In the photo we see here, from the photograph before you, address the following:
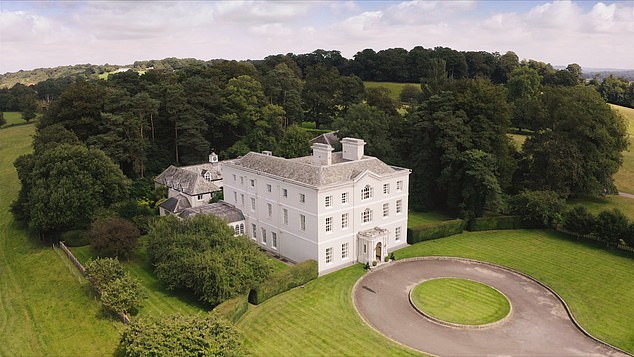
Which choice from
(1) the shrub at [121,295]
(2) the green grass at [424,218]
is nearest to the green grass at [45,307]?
(1) the shrub at [121,295]

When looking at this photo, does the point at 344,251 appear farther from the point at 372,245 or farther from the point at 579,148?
the point at 579,148

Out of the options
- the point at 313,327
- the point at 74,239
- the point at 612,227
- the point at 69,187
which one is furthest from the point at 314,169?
the point at 612,227

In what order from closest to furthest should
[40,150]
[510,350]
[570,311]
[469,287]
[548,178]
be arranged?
[510,350], [570,311], [469,287], [40,150], [548,178]

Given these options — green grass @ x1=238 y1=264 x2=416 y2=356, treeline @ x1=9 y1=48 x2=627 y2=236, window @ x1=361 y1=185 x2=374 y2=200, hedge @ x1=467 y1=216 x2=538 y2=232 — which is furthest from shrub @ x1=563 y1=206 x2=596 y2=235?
green grass @ x1=238 y1=264 x2=416 y2=356

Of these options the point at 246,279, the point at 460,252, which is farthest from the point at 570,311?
the point at 246,279

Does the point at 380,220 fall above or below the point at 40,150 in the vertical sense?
below

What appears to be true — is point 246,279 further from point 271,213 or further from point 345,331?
point 271,213

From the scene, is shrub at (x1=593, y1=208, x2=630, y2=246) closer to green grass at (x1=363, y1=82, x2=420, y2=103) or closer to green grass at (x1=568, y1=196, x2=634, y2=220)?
green grass at (x1=568, y1=196, x2=634, y2=220)
